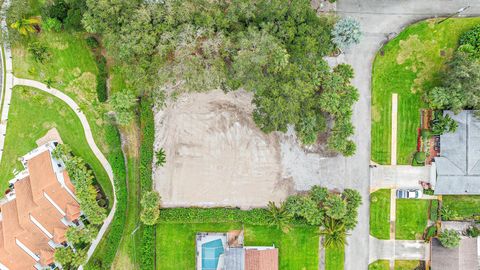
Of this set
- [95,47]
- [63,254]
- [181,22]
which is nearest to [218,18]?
[181,22]

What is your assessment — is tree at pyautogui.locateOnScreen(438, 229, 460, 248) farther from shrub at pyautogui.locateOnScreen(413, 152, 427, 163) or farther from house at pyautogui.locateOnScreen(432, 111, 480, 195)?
shrub at pyautogui.locateOnScreen(413, 152, 427, 163)

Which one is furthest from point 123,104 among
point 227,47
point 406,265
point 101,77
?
point 406,265

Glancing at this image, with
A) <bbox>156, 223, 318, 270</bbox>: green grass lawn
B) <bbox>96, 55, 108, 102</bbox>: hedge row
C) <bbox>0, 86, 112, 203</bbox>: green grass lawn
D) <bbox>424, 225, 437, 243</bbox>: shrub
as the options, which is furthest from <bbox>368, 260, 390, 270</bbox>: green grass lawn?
<bbox>96, 55, 108, 102</bbox>: hedge row

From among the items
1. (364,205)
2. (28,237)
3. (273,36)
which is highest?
(273,36)

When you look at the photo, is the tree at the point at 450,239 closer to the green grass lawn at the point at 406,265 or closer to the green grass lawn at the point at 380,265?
the green grass lawn at the point at 406,265

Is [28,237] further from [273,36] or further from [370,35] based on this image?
[370,35]

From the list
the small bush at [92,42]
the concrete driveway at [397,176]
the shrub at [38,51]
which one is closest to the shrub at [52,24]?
the shrub at [38,51]

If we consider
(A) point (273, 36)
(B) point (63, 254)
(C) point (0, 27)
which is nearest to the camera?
(A) point (273, 36)
